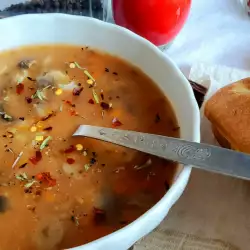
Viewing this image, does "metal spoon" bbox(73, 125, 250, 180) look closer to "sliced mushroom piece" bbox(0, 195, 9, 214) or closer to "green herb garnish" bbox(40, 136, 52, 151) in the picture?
"green herb garnish" bbox(40, 136, 52, 151)

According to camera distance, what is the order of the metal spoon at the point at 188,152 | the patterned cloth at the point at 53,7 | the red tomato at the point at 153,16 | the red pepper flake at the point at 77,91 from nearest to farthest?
the metal spoon at the point at 188,152 → the red pepper flake at the point at 77,91 → the red tomato at the point at 153,16 → the patterned cloth at the point at 53,7

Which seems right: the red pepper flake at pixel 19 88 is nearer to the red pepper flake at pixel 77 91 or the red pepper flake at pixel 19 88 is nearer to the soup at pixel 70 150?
the soup at pixel 70 150

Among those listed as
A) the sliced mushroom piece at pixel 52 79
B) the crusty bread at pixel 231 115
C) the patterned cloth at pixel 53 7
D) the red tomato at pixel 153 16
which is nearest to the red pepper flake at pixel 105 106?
the sliced mushroom piece at pixel 52 79

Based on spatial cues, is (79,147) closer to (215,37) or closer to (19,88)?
(19,88)

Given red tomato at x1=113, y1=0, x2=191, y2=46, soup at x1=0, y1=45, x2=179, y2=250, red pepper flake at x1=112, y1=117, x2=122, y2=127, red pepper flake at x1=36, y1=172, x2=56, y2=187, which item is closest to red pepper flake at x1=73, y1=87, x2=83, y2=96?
soup at x1=0, y1=45, x2=179, y2=250

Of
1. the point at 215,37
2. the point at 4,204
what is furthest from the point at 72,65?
the point at 215,37

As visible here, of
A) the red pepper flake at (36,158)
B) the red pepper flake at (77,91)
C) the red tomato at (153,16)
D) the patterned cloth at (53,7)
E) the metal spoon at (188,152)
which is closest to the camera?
the metal spoon at (188,152)

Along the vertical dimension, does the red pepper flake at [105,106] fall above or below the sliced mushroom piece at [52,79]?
below

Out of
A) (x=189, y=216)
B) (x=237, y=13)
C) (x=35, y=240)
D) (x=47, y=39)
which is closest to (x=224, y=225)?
(x=189, y=216)
